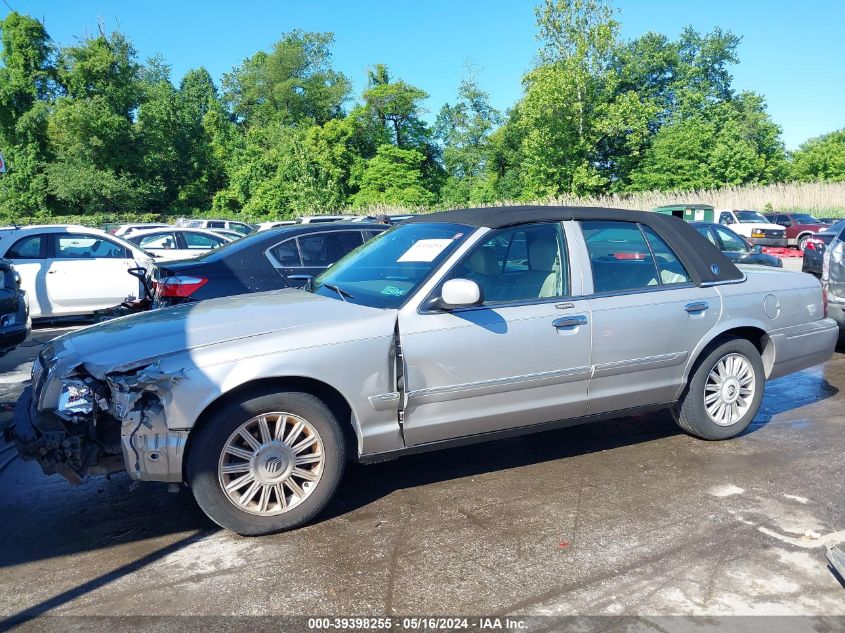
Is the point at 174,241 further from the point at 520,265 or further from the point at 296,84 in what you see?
the point at 296,84

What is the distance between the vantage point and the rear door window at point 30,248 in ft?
35.6

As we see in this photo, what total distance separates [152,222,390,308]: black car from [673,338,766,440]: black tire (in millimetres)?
3707

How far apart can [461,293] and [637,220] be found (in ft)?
6.21

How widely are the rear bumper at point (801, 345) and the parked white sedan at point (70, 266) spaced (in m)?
8.92

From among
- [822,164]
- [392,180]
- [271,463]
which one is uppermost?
[392,180]

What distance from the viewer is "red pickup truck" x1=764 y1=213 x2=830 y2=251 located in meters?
28.7

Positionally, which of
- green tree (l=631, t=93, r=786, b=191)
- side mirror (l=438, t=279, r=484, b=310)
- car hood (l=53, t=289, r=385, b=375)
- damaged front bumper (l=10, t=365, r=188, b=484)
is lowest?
damaged front bumper (l=10, t=365, r=188, b=484)

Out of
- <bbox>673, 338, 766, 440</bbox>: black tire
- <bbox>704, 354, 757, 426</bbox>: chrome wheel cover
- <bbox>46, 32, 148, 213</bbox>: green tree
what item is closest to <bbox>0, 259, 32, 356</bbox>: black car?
<bbox>673, 338, 766, 440</bbox>: black tire

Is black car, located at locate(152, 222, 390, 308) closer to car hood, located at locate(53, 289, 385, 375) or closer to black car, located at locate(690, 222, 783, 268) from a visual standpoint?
car hood, located at locate(53, 289, 385, 375)

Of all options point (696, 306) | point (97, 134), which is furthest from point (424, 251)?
point (97, 134)

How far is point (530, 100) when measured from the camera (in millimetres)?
42312

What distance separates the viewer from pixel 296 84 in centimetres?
6700

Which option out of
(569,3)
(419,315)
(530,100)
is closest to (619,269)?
(419,315)

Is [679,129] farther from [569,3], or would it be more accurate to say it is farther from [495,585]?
[495,585]
